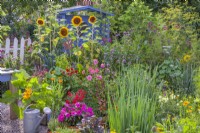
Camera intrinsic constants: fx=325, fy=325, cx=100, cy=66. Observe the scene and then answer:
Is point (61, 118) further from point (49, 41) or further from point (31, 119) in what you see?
point (49, 41)

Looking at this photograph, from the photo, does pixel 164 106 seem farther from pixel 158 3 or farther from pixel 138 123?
pixel 158 3

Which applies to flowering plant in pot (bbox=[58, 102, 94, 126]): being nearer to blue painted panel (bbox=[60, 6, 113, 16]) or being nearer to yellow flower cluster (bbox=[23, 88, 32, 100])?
yellow flower cluster (bbox=[23, 88, 32, 100])

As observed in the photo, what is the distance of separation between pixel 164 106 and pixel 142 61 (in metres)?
2.17

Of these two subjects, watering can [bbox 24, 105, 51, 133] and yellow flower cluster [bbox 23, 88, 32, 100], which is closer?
watering can [bbox 24, 105, 51, 133]

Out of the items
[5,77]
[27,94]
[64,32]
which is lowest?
[27,94]

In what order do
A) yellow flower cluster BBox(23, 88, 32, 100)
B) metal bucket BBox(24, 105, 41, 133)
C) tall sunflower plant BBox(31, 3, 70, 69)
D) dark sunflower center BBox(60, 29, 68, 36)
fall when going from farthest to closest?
tall sunflower plant BBox(31, 3, 70, 69) → dark sunflower center BBox(60, 29, 68, 36) → yellow flower cluster BBox(23, 88, 32, 100) → metal bucket BBox(24, 105, 41, 133)

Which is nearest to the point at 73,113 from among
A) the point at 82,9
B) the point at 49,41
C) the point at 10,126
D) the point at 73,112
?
the point at 73,112

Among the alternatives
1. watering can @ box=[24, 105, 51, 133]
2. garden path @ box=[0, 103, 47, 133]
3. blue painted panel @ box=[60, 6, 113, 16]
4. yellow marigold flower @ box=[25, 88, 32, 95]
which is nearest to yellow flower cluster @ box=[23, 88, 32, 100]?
yellow marigold flower @ box=[25, 88, 32, 95]

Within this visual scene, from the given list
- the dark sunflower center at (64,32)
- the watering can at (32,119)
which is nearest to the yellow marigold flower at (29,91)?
the watering can at (32,119)

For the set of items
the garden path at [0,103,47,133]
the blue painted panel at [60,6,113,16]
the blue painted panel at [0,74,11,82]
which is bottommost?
the garden path at [0,103,47,133]

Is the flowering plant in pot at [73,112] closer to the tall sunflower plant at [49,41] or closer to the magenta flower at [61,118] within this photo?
the magenta flower at [61,118]

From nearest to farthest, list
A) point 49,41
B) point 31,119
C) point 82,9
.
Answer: point 31,119 < point 49,41 < point 82,9

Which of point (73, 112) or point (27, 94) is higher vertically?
point (27, 94)

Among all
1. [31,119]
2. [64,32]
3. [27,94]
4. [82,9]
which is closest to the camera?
[31,119]
